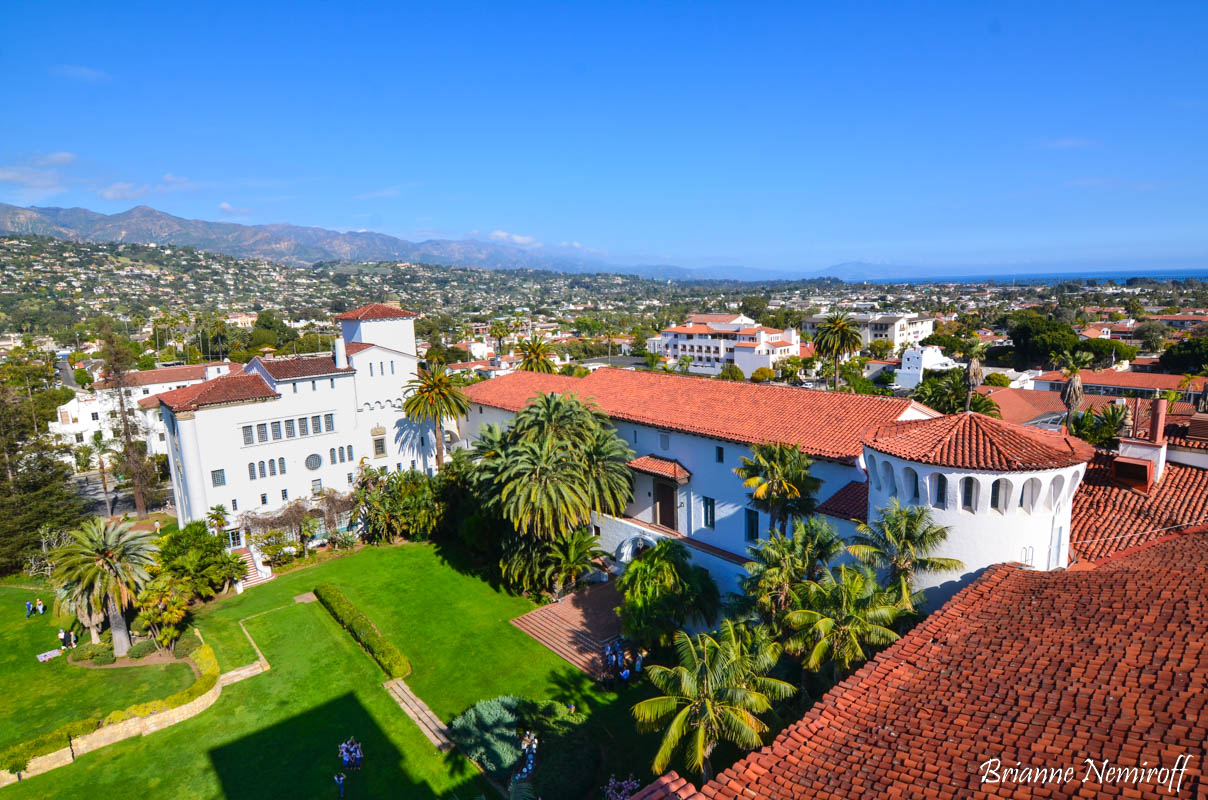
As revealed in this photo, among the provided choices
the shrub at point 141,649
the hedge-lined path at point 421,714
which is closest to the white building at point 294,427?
the shrub at point 141,649

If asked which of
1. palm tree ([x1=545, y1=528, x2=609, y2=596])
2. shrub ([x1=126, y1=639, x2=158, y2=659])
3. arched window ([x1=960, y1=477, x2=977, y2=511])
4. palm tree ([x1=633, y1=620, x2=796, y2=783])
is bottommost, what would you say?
shrub ([x1=126, y1=639, x2=158, y2=659])

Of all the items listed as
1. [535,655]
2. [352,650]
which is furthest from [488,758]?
[352,650]

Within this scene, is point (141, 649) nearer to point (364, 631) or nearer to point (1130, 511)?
point (364, 631)

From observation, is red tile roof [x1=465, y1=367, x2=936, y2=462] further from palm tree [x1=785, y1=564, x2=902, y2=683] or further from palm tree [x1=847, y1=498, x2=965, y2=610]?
Result: palm tree [x1=785, y1=564, x2=902, y2=683]

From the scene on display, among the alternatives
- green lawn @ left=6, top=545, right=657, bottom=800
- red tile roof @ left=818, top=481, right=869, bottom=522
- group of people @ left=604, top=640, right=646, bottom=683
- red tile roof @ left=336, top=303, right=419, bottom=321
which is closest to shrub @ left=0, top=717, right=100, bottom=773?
green lawn @ left=6, top=545, right=657, bottom=800

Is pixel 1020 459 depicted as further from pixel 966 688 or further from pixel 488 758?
pixel 488 758

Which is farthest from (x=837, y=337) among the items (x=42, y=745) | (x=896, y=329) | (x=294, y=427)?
(x=896, y=329)
